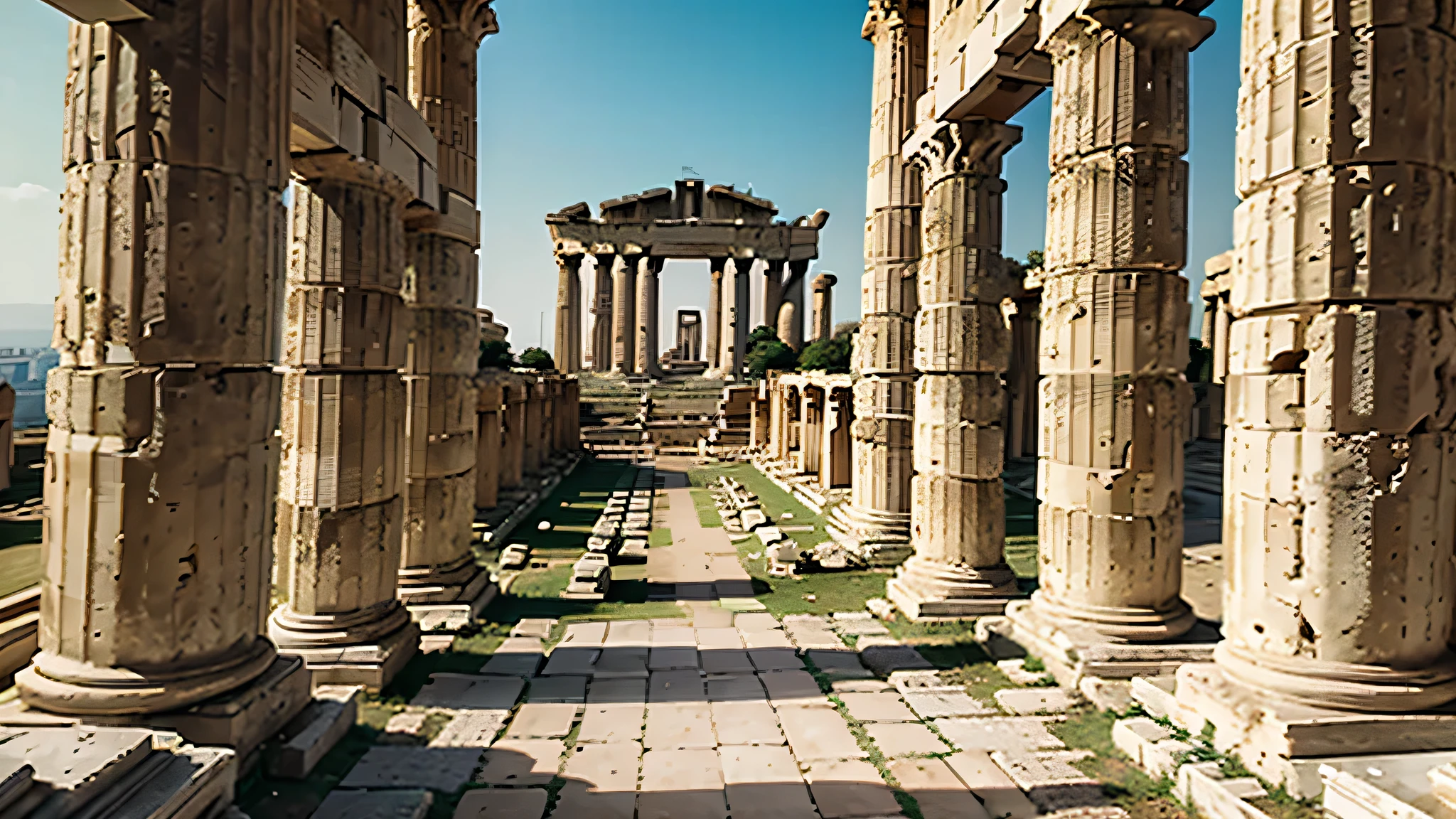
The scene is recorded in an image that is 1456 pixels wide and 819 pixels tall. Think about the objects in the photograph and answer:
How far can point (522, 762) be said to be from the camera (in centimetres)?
470

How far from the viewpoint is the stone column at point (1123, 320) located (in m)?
5.74

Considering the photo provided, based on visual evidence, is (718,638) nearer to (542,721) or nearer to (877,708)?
(877,708)

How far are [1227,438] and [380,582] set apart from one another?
21.1 ft

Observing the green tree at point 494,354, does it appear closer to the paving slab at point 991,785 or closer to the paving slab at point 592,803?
the paving slab at point 592,803

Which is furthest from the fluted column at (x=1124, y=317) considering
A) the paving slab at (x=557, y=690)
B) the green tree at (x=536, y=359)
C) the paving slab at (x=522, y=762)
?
the green tree at (x=536, y=359)

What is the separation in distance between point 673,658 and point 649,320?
119 ft

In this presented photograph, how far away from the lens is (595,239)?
41812 millimetres

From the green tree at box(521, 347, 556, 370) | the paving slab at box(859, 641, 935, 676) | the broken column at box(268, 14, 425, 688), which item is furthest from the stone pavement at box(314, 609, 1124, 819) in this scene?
the green tree at box(521, 347, 556, 370)

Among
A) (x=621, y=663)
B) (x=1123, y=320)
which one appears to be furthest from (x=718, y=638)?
(x=1123, y=320)

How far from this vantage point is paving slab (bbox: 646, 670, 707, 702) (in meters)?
5.79

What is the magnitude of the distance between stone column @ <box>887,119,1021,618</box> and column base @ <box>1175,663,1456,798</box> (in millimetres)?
3932

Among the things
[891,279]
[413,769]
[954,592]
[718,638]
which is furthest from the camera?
[891,279]

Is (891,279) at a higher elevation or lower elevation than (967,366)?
higher

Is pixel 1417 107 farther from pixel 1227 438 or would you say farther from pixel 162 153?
pixel 162 153
